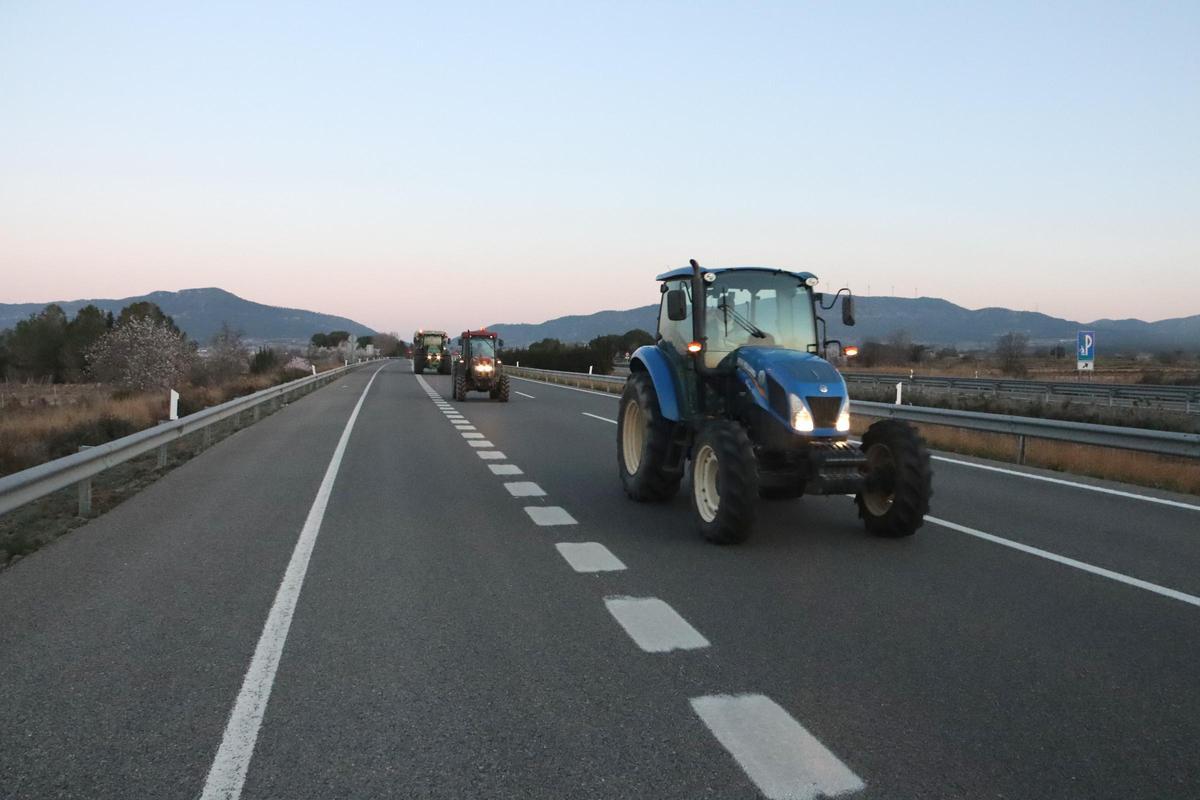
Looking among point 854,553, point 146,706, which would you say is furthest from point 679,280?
point 146,706

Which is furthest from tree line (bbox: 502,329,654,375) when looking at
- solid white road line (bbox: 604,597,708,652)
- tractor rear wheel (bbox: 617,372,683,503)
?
solid white road line (bbox: 604,597,708,652)

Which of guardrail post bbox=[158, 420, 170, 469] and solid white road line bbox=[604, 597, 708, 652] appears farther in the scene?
guardrail post bbox=[158, 420, 170, 469]

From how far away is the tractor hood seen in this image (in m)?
7.55

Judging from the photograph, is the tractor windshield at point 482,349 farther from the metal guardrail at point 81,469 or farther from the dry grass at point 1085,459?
the dry grass at point 1085,459

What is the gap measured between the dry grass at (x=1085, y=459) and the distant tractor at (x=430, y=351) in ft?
159

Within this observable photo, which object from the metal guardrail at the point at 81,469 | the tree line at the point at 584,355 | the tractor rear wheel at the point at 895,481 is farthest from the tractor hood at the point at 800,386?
the tree line at the point at 584,355

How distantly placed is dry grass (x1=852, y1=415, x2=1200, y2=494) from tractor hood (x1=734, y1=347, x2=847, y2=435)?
22.0 feet

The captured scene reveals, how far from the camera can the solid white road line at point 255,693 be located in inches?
135

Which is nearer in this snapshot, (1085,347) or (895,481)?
(895,481)

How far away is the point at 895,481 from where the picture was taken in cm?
766

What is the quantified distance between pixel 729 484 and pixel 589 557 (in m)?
1.28

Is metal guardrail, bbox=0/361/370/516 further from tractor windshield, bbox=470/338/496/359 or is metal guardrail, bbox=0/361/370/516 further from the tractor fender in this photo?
tractor windshield, bbox=470/338/496/359

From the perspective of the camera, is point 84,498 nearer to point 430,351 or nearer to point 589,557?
point 589,557

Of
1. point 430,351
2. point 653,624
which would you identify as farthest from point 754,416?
point 430,351
